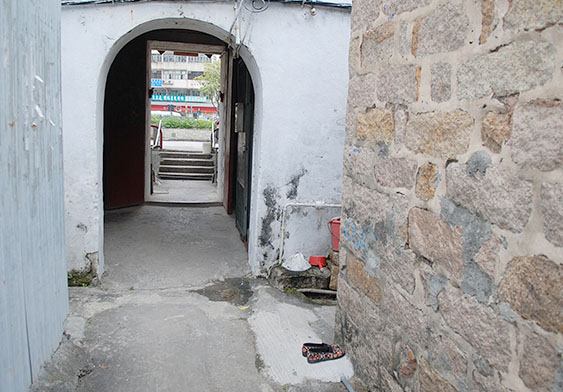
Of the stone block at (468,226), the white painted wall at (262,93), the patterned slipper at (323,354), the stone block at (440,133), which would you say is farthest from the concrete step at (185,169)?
the stone block at (468,226)

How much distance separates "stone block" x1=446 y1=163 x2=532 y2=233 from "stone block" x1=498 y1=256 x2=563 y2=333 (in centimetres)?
13

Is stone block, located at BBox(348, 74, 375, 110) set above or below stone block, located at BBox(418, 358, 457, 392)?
above

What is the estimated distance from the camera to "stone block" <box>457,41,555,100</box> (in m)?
1.40

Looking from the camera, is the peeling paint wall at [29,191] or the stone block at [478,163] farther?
the peeling paint wall at [29,191]

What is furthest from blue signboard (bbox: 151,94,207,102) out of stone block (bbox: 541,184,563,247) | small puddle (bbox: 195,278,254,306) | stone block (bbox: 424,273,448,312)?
stone block (bbox: 541,184,563,247)

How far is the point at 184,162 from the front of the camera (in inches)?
483

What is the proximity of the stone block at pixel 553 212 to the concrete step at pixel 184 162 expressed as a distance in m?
11.2

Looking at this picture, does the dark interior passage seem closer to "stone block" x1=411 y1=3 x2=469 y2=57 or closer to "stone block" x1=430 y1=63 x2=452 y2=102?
"stone block" x1=411 y1=3 x2=469 y2=57

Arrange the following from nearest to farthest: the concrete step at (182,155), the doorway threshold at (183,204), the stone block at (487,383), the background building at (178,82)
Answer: the stone block at (487,383), the doorway threshold at (183,204), the concrete step at (182,155), the background building at (178,82)

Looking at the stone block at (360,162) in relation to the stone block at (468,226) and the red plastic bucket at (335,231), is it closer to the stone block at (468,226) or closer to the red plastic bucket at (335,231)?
the stone block at (468,226)

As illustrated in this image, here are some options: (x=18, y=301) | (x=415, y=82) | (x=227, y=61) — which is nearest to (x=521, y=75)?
(x=415, y=82)

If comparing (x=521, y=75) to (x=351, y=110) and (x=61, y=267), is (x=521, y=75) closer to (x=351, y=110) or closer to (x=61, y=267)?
(x=351, y=110)

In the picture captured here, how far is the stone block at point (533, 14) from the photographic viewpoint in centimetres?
135

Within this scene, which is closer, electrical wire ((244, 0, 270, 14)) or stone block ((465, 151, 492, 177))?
stone block ((465, 151, 492, 177))
